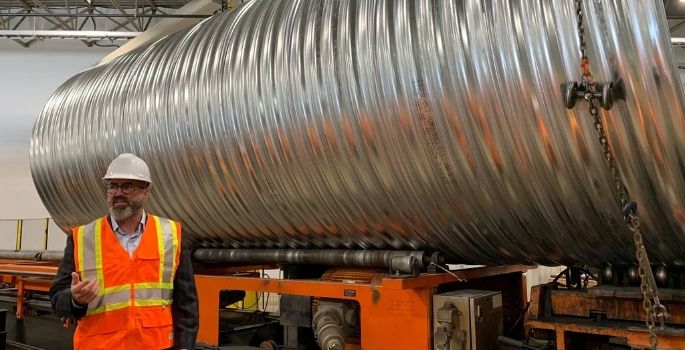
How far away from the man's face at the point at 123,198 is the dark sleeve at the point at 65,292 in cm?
25

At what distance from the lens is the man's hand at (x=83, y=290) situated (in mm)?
2281

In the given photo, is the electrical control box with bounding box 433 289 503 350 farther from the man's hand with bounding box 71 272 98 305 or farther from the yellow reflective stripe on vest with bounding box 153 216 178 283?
the man's hand with bounding box 71 272 98 305

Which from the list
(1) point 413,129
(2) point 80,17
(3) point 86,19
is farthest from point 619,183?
(2) point 80,17

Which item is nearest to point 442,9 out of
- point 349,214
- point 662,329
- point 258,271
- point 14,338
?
point 349,214

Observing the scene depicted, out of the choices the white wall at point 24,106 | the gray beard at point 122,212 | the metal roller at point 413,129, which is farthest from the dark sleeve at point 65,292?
the white wall at point 24,106

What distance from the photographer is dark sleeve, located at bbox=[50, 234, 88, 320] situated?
94.7 inches

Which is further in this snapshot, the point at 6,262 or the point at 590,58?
the point at 6,262

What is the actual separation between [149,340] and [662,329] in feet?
6.86

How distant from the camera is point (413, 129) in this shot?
2844 mm

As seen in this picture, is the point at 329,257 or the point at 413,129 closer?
the point at 413,129

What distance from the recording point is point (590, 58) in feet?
7.38

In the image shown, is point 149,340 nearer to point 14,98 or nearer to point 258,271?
point 258,271

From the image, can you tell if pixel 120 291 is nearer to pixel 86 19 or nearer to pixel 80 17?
pixel 86 19

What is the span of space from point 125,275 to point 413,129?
59.6 inches
